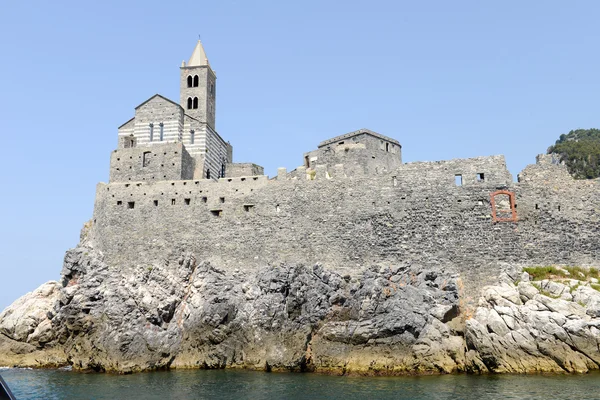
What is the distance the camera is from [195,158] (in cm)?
3997

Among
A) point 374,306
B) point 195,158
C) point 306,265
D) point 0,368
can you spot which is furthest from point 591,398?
point 0,368

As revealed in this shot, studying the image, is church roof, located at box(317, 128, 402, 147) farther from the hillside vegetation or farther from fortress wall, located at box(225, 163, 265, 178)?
the hillside vegetation

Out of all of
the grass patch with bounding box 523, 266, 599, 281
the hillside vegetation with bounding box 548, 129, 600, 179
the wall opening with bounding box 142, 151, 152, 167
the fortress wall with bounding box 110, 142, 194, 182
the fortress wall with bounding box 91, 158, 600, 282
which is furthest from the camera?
→ the hillside vegetation with bounding box 548, 129, 600, 179

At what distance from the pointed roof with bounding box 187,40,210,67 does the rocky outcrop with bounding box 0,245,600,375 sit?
17.6 m

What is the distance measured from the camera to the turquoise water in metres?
21.1

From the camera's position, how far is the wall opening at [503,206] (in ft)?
98.3

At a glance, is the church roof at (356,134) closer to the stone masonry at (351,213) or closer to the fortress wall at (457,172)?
the stone masonry at (351,213)

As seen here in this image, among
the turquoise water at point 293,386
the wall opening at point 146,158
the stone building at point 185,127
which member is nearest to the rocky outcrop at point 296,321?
the turquoise water at point 293,386

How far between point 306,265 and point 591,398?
16.3 meters

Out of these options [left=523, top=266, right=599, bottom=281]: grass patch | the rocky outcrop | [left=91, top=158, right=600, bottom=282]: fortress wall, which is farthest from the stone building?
[left=523, top=266, right=599, bottom=281]: grass patch

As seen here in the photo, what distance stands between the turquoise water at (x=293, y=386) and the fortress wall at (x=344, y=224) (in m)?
7.34

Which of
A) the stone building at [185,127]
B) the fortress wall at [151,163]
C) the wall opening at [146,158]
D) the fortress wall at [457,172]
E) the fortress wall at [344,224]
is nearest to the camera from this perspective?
the fortress wall at [344,224]

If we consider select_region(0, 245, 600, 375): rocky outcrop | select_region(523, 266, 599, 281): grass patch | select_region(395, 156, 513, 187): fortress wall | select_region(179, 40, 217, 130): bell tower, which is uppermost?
select_region(179, 40, 217, 130): bell tower

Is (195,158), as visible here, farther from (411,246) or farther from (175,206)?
(411,246)
